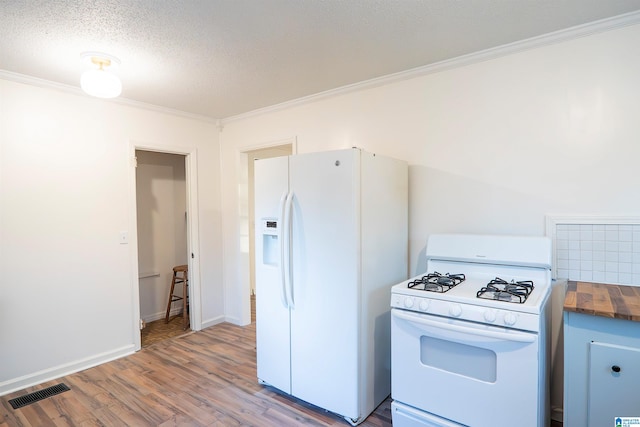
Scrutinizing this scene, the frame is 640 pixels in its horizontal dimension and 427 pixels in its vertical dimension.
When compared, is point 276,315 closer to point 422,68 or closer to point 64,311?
point 64,311

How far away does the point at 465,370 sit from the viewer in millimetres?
1765

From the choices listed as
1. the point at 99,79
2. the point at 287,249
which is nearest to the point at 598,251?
the point at 287,249

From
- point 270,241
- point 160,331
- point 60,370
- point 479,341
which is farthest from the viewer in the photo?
point 160,331

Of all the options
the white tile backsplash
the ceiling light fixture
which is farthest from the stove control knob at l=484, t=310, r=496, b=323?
the ceiling light fixture

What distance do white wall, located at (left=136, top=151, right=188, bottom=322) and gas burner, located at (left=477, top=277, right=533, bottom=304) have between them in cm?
383

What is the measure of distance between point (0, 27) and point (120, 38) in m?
0.62

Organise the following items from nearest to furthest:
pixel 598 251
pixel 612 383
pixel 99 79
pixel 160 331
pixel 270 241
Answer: pixel 612 383 < pixel 598 251 < pixel 99 79 < pixel 270 241 < pixel 160 331

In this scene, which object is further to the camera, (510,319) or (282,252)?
(282,252)

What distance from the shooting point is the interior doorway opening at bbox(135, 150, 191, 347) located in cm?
414

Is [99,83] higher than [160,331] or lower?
higher

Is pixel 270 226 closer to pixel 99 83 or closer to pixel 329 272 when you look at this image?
pixel 329 272

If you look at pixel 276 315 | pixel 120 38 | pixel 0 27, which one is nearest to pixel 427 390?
pixel 276 315

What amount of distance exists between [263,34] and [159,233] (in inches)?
123

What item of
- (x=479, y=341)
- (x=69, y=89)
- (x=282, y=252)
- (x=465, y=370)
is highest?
(x=69, y=89)
